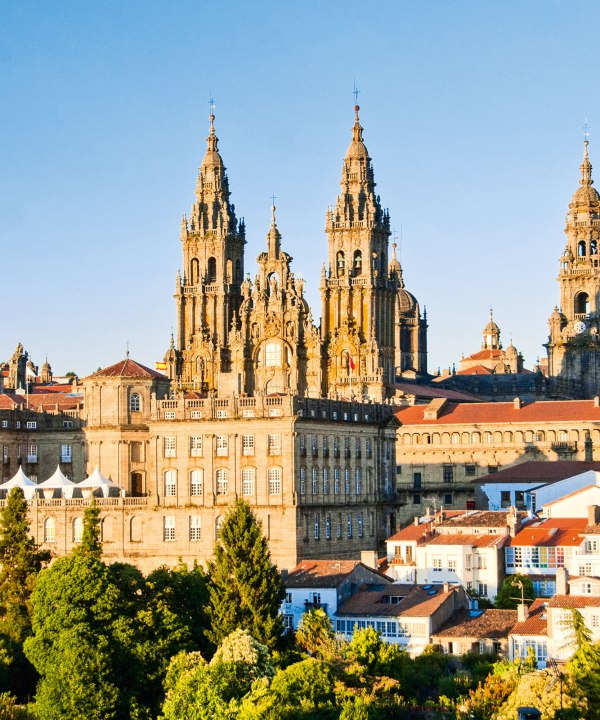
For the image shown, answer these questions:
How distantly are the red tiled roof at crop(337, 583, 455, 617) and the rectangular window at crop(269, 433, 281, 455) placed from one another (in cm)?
1475

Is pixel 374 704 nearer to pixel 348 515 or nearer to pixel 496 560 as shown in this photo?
pixel 496 560

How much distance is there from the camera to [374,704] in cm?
8331

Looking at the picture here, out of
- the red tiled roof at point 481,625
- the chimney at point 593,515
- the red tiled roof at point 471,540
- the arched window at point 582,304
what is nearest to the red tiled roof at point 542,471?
the chimney at point 593,515

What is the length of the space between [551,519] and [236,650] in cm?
3128

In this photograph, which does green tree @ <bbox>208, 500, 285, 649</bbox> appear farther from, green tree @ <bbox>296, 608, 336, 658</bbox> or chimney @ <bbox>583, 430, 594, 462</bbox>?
chimney @ <bbox>583, 430, 594, 462</bbox>

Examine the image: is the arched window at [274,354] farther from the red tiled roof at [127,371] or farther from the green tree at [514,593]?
the green tree at [514,593]

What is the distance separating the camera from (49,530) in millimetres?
122812

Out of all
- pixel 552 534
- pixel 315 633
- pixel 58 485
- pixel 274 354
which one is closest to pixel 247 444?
pixel 58 485

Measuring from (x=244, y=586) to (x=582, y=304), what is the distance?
335ft

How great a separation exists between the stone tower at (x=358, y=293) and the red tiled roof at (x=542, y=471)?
2008 centimetres

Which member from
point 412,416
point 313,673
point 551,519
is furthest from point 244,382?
point 313,673

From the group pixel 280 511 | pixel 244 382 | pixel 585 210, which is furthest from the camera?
pixel 585 210

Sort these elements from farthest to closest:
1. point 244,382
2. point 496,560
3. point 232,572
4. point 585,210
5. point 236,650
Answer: point 585,210 → point 244,382 → point 496,560 → point 232,572 → point 236,650

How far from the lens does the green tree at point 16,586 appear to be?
313ft
